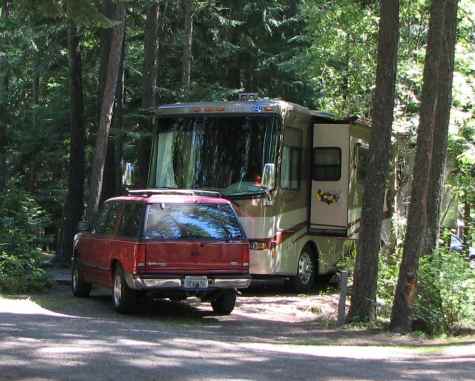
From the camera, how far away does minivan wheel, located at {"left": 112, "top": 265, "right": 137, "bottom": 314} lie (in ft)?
42.1

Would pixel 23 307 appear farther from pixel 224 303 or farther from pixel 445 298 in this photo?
pixel 445 298

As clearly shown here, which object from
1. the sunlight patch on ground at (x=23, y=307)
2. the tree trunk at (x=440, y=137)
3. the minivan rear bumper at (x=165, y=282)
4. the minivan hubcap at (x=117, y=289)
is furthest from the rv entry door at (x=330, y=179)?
the sunlight patch on ground at (x=23, y=307)

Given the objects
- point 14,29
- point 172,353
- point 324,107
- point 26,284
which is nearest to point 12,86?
point 14,29

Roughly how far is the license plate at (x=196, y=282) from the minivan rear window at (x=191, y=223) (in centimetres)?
62

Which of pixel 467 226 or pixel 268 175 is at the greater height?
pixel 268 175

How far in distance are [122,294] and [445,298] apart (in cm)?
512

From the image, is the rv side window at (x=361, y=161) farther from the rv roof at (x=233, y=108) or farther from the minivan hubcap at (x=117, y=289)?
the minivan hubcap at (x=117, y=289)

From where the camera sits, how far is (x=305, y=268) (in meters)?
17.1

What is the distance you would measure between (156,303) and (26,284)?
2816 millimetres

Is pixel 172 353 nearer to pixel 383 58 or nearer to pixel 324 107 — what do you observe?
pixel 383 58

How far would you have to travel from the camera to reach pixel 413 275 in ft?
40.4

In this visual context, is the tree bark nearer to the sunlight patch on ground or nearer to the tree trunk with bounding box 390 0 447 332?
the sunlight patch on ground

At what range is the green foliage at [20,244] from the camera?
52.0ft

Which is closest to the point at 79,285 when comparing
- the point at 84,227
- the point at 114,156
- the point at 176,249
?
the point at 84,227
